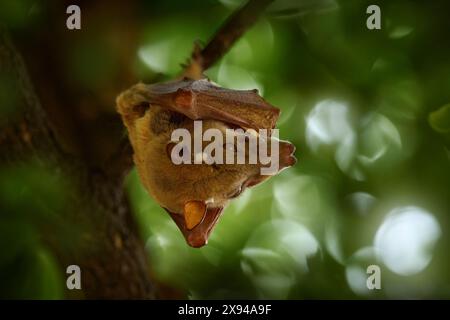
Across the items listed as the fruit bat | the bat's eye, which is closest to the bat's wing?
the fruit bat

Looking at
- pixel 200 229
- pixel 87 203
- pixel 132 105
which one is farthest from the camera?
pixel 87 203

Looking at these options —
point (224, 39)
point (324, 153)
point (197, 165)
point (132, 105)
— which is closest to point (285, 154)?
point (197, 165)

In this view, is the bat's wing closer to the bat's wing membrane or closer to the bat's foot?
the bat's wing membrane

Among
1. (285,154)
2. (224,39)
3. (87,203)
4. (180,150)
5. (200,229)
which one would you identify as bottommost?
(200,229)

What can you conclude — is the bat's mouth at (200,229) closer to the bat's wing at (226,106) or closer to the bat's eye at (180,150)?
the bat's eye at (180,150)

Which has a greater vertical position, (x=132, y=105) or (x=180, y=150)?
(x=132, y=105)

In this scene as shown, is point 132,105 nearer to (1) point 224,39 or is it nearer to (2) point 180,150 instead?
(2) point 180,150
